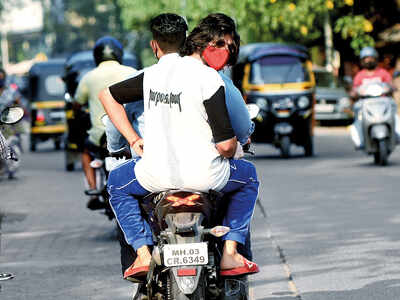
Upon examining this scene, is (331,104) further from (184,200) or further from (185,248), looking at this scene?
(185,248)

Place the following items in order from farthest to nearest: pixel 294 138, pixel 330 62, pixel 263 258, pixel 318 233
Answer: pixel 330 62 < pixel 294 138 < pixel 318 233 < pixel 263 258

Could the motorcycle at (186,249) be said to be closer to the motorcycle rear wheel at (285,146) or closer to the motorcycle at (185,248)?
the motorcycle at (185,248)

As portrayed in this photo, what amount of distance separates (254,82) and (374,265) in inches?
554

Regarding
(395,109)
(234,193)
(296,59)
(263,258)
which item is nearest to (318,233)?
(263,258)

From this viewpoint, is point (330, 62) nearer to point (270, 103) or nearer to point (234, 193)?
point (270, 103)

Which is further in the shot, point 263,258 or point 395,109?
point 395,109

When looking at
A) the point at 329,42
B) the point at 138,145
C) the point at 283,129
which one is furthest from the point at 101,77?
the point at 329,42

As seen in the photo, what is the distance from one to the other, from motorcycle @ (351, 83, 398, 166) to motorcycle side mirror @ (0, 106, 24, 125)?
36.6ft

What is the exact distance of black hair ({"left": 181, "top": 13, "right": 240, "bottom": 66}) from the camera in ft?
19.1

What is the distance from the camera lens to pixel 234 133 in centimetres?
566

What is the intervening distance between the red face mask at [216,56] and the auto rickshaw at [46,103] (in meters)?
21.2

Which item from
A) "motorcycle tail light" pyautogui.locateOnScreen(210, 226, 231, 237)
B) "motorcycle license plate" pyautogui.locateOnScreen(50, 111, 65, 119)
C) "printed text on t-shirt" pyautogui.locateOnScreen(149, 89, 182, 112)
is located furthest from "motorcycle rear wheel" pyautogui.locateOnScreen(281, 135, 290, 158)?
"motorcycle tail light" pyautogui.locateOnScreen(210, 226, 231, 237)

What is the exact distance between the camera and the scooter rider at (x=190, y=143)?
5.55 meters

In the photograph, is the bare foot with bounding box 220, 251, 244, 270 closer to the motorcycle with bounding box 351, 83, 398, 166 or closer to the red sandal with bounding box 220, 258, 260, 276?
the red sandal with bounding box 220, 258, 260, 276
